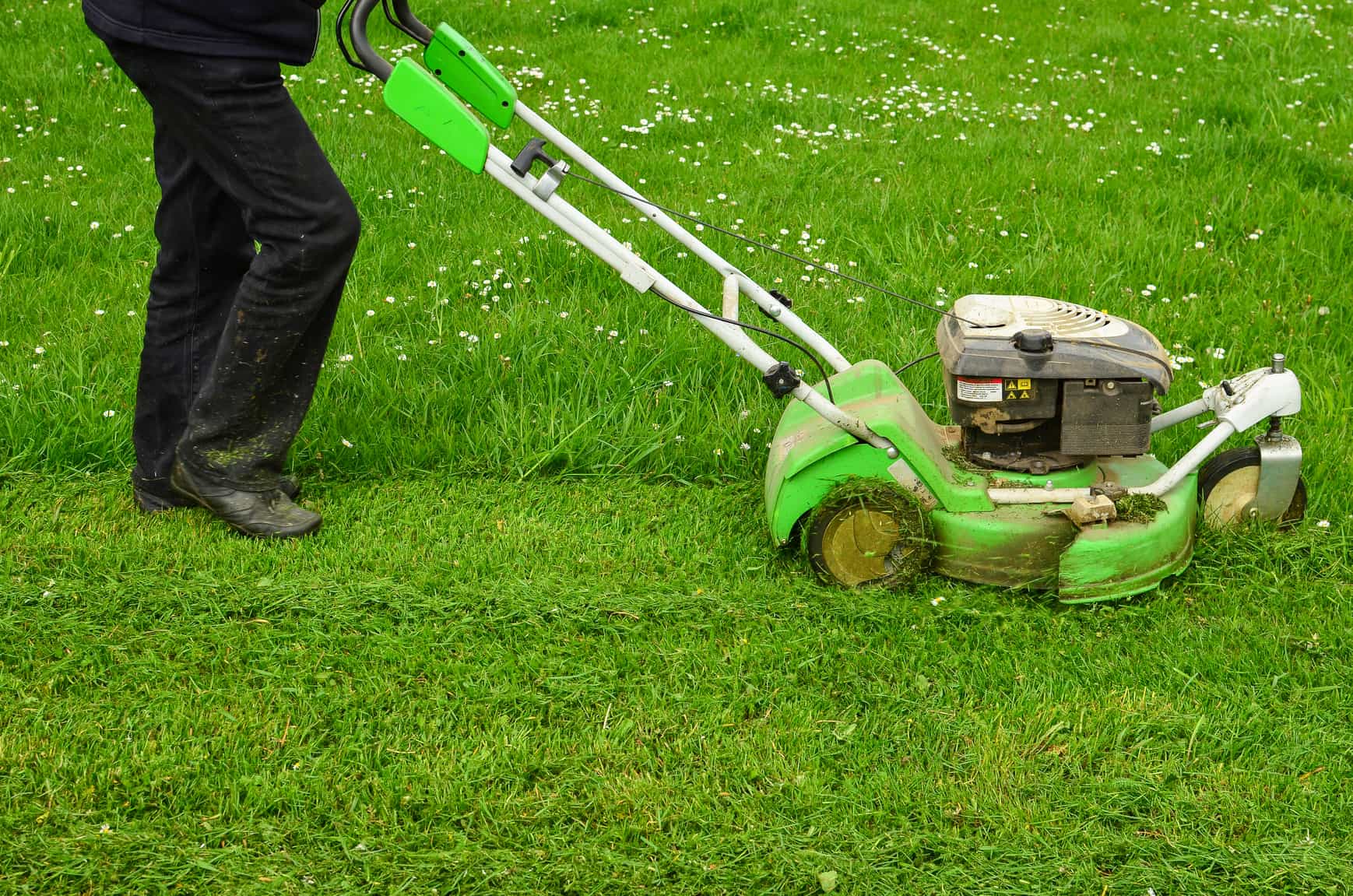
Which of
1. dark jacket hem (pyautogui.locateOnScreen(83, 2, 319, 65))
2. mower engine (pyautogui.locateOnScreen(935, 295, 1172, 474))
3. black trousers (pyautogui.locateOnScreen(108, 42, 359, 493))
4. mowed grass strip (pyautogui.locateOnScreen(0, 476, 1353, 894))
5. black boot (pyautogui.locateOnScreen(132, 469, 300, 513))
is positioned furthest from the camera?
black boot (pyautogui.locateOnScreen(132, 469, 300, 513))

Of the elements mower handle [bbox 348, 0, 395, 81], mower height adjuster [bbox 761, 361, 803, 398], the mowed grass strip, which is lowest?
the mowed grass strip

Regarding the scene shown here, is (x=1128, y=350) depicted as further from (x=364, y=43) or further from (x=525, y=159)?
(x=364, y=43)

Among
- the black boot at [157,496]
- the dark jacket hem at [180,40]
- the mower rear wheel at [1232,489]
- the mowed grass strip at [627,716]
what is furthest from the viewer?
the black boot at [157,496]

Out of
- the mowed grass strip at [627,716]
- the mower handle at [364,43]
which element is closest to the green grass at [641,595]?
the mowed grass strip at [627,716]

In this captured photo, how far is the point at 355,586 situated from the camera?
119 inches

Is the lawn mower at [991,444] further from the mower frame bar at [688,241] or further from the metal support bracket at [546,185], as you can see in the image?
the mower frame bar at [688,241]

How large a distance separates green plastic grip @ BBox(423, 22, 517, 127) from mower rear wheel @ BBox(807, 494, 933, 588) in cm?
125

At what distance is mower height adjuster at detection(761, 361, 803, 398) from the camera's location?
Result: 284 centimetres

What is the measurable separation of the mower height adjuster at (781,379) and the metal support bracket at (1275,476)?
1237 mm

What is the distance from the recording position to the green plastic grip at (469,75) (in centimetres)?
304

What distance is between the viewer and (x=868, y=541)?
2.99m

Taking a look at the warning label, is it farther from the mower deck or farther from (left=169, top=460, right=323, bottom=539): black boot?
(left=169, top=460, right=323, bottom=539): black boot

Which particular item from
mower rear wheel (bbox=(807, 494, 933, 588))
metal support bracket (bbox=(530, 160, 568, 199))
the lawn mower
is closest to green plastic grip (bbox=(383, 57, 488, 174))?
the lawn mower

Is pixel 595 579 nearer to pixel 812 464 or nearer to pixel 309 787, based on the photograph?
pixel 812 464
